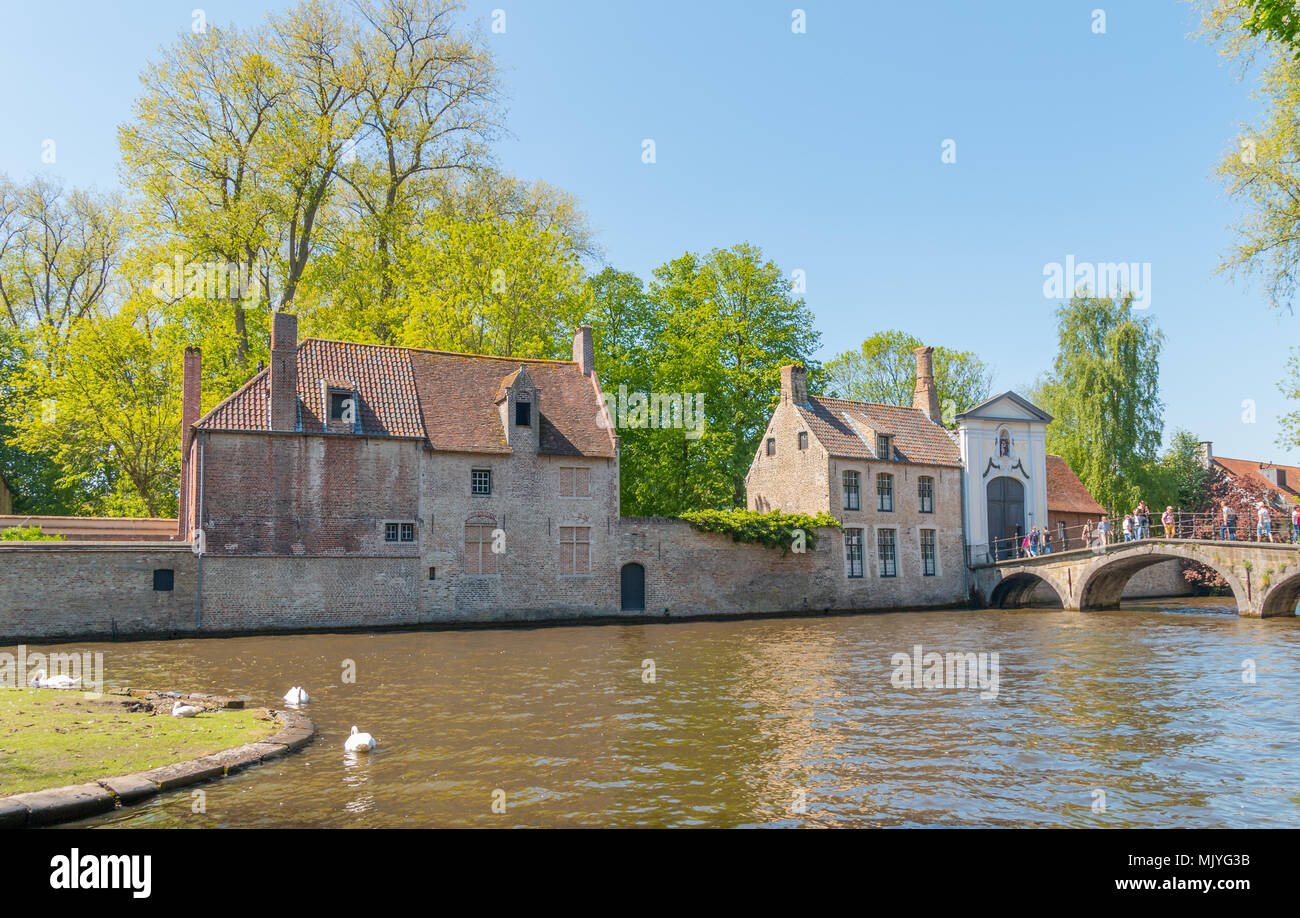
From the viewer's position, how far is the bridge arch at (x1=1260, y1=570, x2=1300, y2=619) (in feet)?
94.9

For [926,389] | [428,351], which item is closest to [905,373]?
[926,389]

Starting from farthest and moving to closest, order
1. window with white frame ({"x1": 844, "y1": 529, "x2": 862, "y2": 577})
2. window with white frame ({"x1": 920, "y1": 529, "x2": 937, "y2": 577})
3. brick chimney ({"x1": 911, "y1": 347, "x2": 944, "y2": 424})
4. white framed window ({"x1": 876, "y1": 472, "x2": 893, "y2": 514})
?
brick chimney ({"x1": 911, "y1": 347, "x2": 944, "y2": 424})
window with white frame ({"x1": 920, "y1": 529, "x2": 937, "y2": 577})
white framed window ({"x1": 876, "y1": 472, "x2": 893, "y2": 514})
window with white frame ({"x1": 844, "y1": 529, "x2": 862, "y2": 577})

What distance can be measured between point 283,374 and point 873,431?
24.1 m

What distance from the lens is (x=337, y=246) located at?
36625mm

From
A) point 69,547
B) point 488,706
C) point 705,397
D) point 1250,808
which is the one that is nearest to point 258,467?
point 69,547

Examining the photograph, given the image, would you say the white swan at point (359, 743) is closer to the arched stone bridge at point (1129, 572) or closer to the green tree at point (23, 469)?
the arched stone bridge at point (1129, 572)

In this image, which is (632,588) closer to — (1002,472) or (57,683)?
(1002,472)

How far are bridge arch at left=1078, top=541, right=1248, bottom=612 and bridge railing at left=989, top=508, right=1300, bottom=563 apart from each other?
1.79 ft

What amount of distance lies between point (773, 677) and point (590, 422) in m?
17.6

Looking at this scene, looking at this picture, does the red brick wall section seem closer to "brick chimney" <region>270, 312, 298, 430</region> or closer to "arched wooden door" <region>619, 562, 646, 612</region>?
"brick chimney" <region>270, 312, 298, 430</region>

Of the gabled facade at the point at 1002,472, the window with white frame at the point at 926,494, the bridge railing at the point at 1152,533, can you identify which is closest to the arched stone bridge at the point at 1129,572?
the bridge railing at the point at 1152,533

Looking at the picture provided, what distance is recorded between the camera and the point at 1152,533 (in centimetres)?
4500

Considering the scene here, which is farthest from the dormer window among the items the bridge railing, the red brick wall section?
the bridge railing
